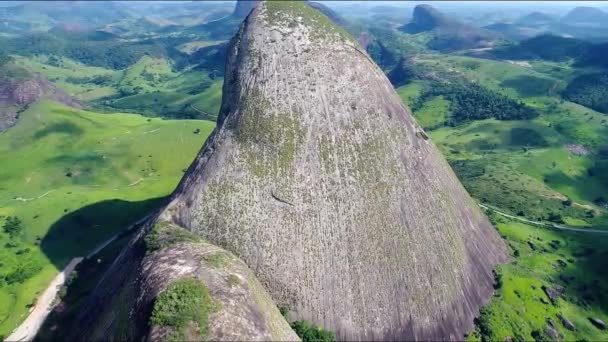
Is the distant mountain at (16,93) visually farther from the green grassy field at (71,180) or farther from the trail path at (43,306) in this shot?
the trail path at (43,306)

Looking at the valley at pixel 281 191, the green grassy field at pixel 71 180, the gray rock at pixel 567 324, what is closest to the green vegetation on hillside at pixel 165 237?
the valley at pixel 281 191

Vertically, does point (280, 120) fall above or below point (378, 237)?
above

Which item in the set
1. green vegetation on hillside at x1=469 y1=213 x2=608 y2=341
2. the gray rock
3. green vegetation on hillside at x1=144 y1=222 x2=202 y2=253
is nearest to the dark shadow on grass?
green vegetation on hillside at x1=144 y1=222 x2=202 y2=253

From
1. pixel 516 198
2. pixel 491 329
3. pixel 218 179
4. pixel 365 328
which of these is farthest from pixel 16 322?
pixel 516 198

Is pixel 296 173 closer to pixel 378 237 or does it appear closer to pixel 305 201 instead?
pixel 305 201

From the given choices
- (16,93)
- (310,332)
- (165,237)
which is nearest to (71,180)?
(165,237)

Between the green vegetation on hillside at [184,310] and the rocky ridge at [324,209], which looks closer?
the green vegetation on hillside at [184,310]
